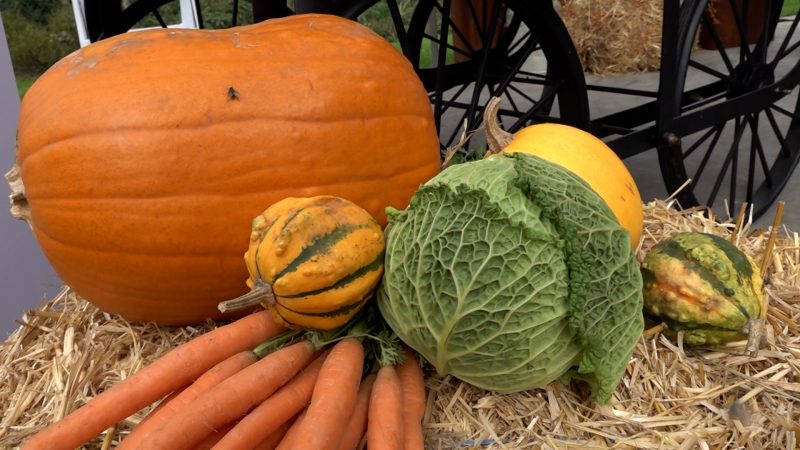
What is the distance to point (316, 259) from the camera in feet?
3.48

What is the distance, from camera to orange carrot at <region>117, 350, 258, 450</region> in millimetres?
998

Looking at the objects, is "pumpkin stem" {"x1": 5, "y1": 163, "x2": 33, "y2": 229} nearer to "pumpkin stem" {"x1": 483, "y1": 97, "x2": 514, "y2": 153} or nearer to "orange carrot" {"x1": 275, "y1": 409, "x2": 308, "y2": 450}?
"orange carrot" {"x1": 275, "y1": 409, "x2": 308, "y2": 450}

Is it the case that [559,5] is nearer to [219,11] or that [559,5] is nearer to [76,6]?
[219,11]

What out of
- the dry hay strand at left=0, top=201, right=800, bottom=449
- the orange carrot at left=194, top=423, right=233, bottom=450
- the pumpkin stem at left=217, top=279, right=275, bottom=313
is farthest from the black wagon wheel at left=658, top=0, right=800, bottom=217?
the orange carrot at left=194, top=423, right=233, bottom=450

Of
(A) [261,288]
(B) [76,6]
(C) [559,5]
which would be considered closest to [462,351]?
(A) [261,288]

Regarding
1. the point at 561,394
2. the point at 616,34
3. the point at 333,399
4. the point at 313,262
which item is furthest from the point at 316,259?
the point at 616,34

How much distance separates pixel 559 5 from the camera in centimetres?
727

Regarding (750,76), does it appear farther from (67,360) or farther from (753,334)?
(67,360)

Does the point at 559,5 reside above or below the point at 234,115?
below

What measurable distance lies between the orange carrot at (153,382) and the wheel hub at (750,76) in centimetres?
283

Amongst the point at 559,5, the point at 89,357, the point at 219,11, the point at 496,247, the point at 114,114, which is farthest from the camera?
the point at 219,11

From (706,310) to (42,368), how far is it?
1488 millimetres

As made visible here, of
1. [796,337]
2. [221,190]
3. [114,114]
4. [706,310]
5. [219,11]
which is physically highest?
[114,114]

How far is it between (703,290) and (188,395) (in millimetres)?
1063
